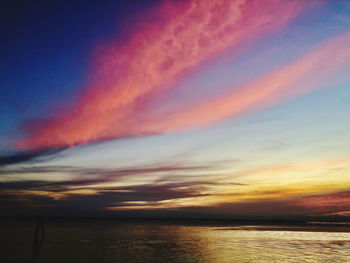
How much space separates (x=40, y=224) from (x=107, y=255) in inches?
359

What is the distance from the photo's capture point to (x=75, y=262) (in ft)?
71.5

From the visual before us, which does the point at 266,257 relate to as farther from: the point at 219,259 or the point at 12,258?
the point at 12,258

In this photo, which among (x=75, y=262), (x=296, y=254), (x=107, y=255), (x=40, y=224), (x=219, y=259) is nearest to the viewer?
(x=75, y=262)

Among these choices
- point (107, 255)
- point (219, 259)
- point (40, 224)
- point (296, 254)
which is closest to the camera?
Result: point (219, 259)

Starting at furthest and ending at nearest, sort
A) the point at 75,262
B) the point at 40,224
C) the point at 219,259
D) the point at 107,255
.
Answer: the point at 40,224, the point at 107,255, the point at 219,259, the point at 75,262

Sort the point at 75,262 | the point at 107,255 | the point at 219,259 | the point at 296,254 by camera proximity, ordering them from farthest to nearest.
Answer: the point at 296,254
the point at 107,255
the point at 219,259
the point at 75,262

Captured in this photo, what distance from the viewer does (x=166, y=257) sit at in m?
24.2

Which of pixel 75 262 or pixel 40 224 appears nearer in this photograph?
pixel 75 262

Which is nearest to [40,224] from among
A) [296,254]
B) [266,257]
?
[266,257]

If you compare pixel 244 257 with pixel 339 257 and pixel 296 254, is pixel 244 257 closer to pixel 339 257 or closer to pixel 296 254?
pixel 296 254

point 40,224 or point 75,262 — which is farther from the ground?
point 40,224

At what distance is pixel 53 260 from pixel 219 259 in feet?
40.9

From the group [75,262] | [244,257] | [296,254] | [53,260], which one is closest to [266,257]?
[244,257]

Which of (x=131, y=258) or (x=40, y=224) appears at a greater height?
(x=40, y=224)
